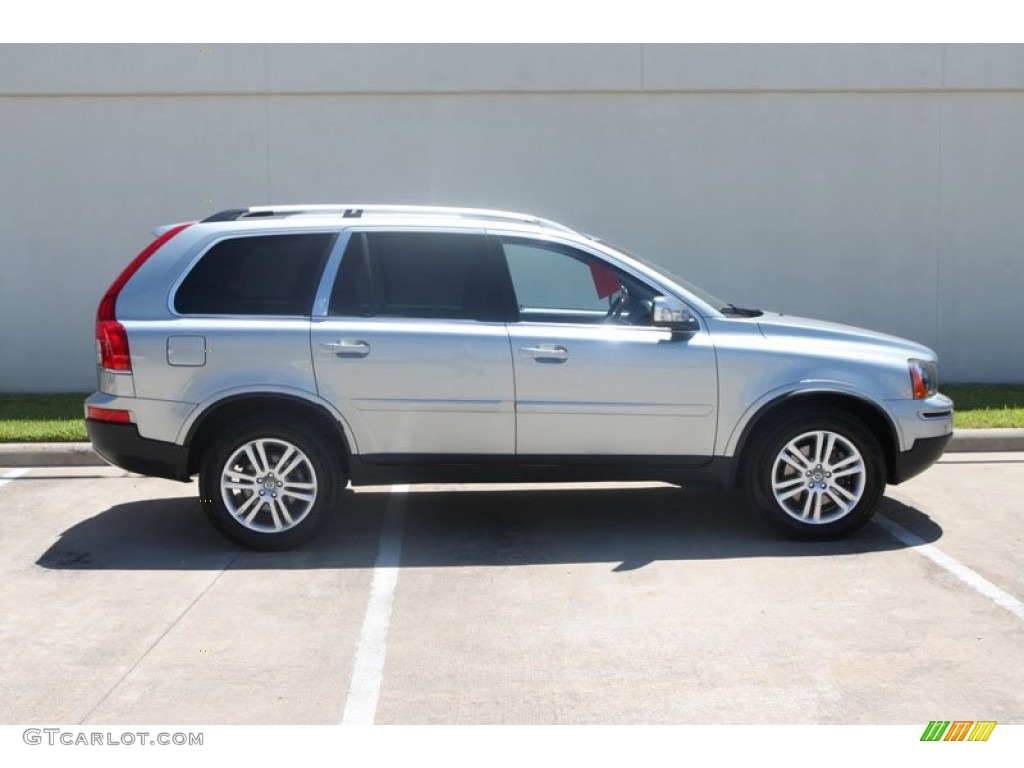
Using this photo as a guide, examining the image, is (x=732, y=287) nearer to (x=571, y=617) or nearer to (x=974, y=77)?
(x=974, y=77)

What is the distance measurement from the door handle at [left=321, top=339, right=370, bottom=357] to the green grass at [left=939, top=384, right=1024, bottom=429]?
206 inches

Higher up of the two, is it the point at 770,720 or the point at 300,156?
the point at 300,156

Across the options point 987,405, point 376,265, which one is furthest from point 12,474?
point 987,405

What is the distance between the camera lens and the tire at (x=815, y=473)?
7348 mm

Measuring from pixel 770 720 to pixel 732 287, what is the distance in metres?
8.02

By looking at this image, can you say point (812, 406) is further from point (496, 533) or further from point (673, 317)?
point (496, 533)

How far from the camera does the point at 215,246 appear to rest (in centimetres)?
739

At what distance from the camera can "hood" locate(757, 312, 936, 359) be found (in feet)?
24.6

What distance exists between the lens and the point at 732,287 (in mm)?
12430

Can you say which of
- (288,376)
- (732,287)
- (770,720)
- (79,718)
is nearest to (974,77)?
(732,287)

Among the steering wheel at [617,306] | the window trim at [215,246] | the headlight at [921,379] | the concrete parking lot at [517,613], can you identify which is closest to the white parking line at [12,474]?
Result: the concrete parking lot at [517,613]

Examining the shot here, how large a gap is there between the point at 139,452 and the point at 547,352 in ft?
7.57

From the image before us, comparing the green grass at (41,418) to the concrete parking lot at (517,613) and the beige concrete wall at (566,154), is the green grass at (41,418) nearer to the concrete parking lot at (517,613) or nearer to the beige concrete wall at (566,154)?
the beige concrete wall at (566,154)
